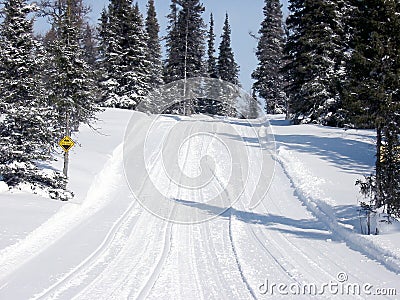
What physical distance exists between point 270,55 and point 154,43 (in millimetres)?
16783

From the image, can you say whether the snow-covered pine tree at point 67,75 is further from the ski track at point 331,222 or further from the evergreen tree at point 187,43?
the evergreen tree at point 187,43

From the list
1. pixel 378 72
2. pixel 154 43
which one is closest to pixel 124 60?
pixel 154 43

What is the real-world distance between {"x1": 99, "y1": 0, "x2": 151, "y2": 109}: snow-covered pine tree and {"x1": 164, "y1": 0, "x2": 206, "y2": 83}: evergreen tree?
4376mm

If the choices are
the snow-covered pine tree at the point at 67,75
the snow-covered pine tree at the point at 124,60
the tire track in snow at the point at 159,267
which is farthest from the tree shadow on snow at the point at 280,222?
the snow-covered pine tree at the point at 124,60

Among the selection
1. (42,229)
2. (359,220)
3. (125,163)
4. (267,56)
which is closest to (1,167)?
(42,229)

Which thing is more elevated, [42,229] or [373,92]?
[373,92]

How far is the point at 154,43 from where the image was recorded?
55625 millimetres

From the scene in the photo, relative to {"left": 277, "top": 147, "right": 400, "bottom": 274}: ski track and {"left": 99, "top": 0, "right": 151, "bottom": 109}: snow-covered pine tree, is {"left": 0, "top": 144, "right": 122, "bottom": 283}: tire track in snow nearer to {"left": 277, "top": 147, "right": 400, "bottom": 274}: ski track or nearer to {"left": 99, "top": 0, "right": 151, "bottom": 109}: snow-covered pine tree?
{"left": 277, "top": 147, "right": 400, "bottom": 274}: ski track

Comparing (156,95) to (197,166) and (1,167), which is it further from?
(1,167)

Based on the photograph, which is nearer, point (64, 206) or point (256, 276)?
point (256, 276)

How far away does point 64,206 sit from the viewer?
11422 mm

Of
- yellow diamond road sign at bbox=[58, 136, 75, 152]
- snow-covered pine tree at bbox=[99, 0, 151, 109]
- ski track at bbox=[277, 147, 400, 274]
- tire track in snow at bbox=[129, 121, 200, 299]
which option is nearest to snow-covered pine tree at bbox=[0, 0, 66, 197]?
yellow diamond road sign at bbox=[58, 136, 75, 152]

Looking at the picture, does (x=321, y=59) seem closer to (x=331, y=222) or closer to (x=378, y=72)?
(x=378, y=72)

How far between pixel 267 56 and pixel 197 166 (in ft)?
111
